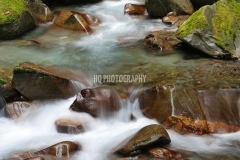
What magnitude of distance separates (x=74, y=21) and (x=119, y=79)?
4.38m

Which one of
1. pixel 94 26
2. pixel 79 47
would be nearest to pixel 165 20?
pixel 94 26

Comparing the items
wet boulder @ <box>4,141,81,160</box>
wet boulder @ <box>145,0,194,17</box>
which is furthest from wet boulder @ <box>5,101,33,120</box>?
wet boulder @ <box>145,0,194,17</box>

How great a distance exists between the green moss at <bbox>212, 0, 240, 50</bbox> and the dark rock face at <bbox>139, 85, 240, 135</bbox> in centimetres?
249

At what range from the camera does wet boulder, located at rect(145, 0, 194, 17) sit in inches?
463

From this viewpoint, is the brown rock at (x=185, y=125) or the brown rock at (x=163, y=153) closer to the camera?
the brown rock at (x=163, y=153)

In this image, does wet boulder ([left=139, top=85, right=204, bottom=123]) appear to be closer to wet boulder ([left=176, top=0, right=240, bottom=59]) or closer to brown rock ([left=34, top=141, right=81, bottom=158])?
brown rock ([left=34, top=141, right=81, bottom=158])

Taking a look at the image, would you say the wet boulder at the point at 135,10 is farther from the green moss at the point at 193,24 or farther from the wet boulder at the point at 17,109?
the wet boulder at the point at 17,109

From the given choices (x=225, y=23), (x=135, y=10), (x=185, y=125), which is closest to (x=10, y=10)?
(x=135, y=10)

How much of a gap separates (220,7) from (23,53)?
5.76 metres

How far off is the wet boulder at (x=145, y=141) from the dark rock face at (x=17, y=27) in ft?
21.3

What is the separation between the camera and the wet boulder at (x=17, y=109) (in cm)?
653

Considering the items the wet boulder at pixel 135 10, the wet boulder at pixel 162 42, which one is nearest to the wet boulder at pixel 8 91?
the wet boulder at pixel 162 42

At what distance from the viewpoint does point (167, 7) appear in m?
11.9

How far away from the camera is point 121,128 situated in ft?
20.7
